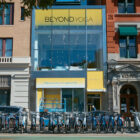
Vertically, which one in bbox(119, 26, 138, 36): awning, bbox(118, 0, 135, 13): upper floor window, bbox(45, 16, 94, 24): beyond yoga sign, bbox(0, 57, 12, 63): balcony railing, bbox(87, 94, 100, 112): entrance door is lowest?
bbox(87, 94, 100, 112): entrance door

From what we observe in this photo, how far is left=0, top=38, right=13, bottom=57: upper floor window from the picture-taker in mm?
23205

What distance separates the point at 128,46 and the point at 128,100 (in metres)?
5.09

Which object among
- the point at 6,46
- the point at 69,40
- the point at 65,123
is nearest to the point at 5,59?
the point at 6,46

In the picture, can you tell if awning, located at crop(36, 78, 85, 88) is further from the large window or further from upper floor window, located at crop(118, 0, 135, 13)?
upper floor window, located at crop(118, 0, 135, 13)

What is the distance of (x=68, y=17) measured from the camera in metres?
23.3

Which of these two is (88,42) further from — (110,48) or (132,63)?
(132,63)

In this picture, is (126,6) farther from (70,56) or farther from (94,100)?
(94,100)

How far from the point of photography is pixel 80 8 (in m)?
23.5

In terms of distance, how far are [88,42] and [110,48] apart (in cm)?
226

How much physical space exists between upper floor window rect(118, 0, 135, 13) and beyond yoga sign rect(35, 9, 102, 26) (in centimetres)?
213

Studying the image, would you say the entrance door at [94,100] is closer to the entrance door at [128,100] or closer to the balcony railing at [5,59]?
the entrance door at [128,100]

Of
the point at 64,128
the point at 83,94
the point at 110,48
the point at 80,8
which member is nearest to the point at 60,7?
the point at 80,8

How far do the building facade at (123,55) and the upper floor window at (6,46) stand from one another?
9362 mm

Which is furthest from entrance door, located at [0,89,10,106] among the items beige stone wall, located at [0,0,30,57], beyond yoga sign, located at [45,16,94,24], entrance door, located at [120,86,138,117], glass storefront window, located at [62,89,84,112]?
entrance door, located at [120,86,138,117]
